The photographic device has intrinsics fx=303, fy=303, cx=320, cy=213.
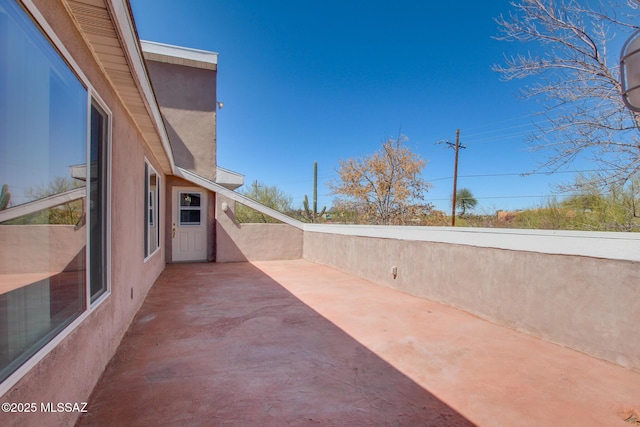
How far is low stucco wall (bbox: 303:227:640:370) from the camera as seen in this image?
297 cm

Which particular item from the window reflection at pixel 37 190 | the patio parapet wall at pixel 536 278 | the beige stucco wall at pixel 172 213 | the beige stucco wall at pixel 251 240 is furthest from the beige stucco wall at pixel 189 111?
the window reflection at pixel 37 190

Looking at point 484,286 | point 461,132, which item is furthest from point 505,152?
point 484,286

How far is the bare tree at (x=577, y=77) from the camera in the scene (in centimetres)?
484

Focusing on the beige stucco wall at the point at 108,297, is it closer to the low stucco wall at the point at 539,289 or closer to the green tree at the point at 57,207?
the green tree at the point at 57,207

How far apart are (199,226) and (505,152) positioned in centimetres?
1911

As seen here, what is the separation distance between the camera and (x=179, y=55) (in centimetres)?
945

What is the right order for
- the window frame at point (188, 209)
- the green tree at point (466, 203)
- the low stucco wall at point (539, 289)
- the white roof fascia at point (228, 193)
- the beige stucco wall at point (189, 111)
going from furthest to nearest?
the green tree at point (466, 203)
the beige stucco wall at point (189, 111)
the window frame at point (188, 209)
the white roof fascia at point (228, 193)
the low stucco wall at point (539, 289)

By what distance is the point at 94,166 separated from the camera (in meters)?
2.57

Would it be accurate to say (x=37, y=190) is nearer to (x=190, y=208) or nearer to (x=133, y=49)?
(x=133, y=49)

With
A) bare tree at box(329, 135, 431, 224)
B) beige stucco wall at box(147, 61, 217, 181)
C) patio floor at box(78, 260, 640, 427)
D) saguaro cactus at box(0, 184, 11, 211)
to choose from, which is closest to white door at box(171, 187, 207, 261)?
beige stucco wall at box(147, 61, 217, 181)

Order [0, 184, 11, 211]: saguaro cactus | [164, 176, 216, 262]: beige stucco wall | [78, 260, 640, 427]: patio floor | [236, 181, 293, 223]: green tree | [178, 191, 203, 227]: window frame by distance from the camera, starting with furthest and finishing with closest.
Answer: [236, 181, 293, 223]: green tree, [178, 191, 203, 227]: window frame, [164, 176, 216, 262]: beige stucco wall, [78, 260, 640, 427]: patio floor, [0, 184, 11, 211]: saguaro cactus

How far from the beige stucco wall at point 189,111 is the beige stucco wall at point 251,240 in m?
1.51

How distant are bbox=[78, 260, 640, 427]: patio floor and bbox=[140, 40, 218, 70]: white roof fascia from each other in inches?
314

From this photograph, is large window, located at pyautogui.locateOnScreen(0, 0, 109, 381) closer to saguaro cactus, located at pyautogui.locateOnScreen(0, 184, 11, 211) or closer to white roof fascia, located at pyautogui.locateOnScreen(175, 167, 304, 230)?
saguaro cactus, located at pyautogui.locateOnScreen(0, 184, 11, 211)
